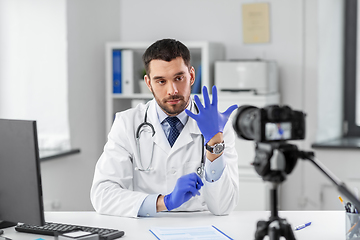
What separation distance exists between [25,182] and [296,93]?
2406 millimetres

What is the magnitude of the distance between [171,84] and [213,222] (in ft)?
1.88

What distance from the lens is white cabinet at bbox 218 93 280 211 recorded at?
308cm

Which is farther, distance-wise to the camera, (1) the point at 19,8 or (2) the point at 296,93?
(2) the point at 296,93

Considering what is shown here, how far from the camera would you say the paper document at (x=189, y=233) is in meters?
1.51

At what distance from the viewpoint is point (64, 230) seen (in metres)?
1.58

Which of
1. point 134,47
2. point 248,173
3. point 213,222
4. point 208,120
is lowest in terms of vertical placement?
point 248,173

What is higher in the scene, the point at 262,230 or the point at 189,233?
the point at 262,230

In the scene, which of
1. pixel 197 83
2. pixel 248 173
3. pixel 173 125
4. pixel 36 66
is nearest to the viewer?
pixel 173 125

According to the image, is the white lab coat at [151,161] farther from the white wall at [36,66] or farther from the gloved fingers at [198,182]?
the white wall at [36,66]

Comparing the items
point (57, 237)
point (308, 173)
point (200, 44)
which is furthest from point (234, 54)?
point (57, 237)

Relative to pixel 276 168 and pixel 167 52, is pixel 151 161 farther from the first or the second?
pixel 276 168

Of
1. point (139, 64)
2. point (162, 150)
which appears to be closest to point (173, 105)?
point (162, 150)

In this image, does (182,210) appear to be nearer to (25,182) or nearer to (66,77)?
(25,182)

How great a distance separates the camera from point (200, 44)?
321cm
